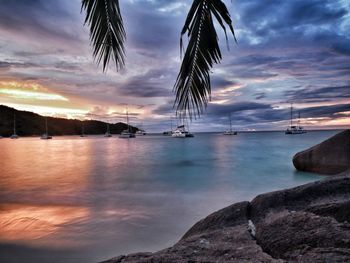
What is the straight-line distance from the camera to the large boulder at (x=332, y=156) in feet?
43.9

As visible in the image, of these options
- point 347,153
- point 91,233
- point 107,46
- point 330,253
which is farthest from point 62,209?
point 347,153

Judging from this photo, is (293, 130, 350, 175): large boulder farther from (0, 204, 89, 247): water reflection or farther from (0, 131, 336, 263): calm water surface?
(0, 204, 89, 247): water reflection

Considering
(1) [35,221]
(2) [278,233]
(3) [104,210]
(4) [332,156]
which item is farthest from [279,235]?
(4) [332,156]

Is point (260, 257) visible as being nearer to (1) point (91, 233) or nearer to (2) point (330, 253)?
(2) point (330, 253)

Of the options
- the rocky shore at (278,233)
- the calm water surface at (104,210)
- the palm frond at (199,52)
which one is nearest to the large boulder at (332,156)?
the calm water surface at (104,210)

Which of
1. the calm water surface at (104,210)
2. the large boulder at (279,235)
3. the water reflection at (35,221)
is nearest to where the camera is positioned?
the large boulder at (279,235)

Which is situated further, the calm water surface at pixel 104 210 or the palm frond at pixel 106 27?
the calm water surface at pixel 104 210

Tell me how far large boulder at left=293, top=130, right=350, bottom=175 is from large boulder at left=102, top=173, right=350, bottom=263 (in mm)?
10366

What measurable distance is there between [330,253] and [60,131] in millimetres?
209813

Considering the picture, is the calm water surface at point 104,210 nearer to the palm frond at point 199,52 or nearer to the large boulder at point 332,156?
the large boulder at point 332,156

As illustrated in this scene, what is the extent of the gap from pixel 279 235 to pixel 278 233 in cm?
5

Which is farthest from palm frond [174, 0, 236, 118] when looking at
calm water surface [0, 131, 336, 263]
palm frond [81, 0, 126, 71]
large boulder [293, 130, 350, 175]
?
large boulder [293, 130, 350, 175]

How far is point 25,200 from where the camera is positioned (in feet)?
42.9

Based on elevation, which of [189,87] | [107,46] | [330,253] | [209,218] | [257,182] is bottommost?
[257,182]
